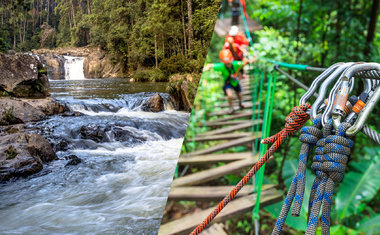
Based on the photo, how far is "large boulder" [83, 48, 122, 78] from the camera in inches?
800

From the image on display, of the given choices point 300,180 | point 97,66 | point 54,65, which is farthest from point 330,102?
point 97,66

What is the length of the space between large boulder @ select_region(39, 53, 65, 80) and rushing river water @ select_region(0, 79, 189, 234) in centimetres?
1315

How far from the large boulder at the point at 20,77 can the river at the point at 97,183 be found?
2.88 metres

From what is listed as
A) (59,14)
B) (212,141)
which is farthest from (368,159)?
(59,14)

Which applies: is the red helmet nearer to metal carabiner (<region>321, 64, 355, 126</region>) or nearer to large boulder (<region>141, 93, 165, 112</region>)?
metal carabiner (<region>321, 64, 355, 126</region>)

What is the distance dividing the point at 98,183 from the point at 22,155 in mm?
1268

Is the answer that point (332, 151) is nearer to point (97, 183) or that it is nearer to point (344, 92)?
point (344, 92)

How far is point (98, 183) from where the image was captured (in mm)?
4285

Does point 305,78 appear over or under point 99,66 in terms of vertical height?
under

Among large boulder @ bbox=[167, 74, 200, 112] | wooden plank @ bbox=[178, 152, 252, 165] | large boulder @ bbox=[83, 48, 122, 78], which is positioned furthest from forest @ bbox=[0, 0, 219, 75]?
wooden plank @ bbox=[178, 152, 252, 165]

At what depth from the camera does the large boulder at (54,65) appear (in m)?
18.6

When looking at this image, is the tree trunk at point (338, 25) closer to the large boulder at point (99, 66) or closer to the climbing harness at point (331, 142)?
the climbing harness at point (331, 142)

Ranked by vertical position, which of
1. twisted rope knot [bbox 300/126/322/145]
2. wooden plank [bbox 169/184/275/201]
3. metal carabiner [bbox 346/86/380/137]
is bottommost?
wooden plank [bbox 169/184/275/201]

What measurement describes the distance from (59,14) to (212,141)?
26480 mm
